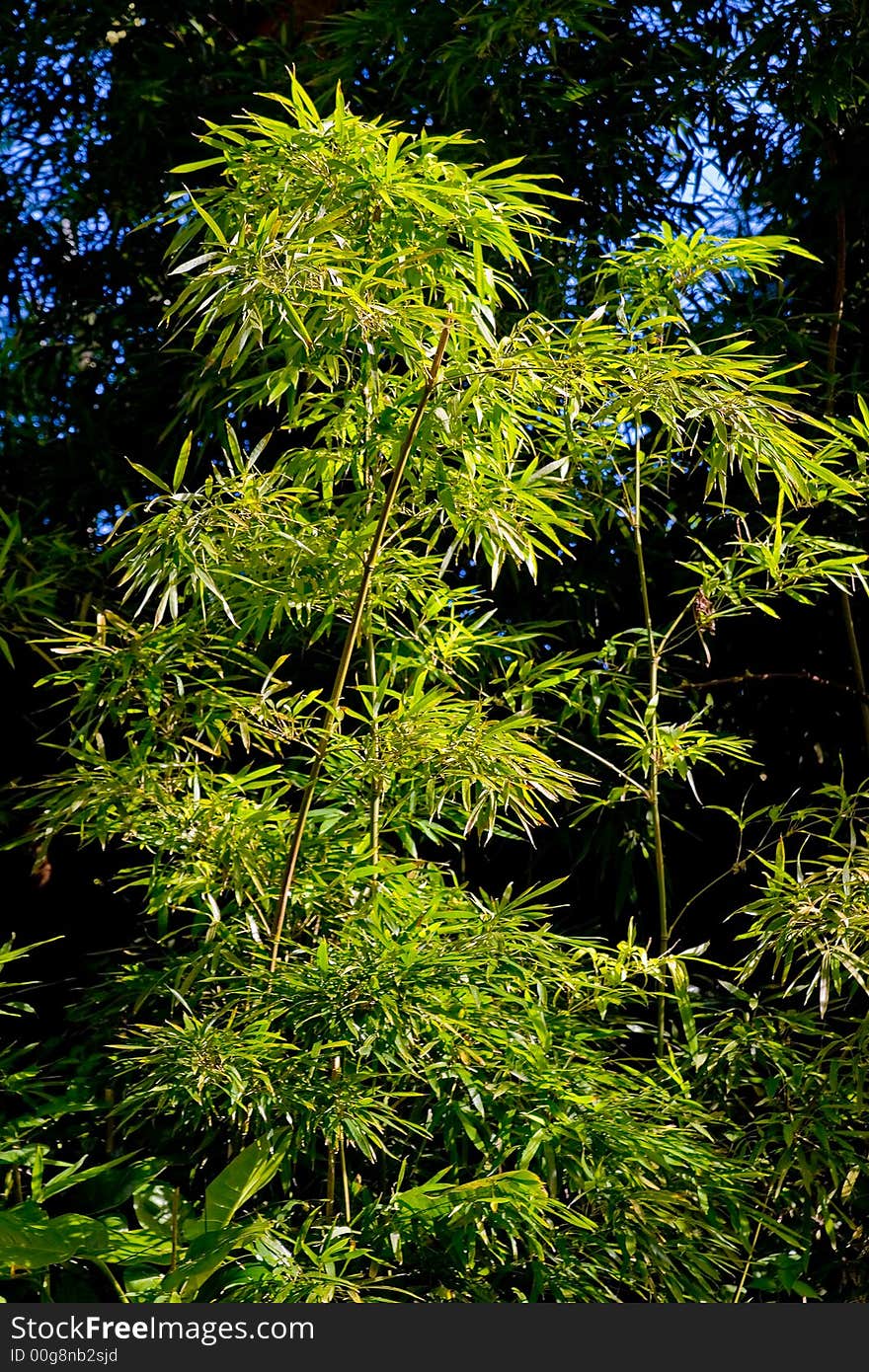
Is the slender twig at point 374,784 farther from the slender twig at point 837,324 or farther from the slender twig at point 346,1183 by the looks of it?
the slender twig at point 837,324

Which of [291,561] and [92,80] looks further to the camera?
[92,80]

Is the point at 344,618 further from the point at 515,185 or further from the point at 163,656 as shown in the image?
the point at 515,185

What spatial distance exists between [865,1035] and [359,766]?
2.85 feet

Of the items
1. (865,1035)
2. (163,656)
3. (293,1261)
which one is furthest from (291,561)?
(865,1035)

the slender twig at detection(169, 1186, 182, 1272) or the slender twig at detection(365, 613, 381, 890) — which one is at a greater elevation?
the slender twig at detection(365, 613, 381, 890)

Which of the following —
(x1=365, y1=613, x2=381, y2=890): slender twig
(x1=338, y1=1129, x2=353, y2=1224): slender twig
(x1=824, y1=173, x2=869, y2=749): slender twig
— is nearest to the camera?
(x1=338, y1=1129, x2=353, y2=1224): slender twig

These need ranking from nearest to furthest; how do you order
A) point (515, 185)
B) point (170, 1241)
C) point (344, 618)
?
point (515, 185), point (170, 1241), point (344, 618)

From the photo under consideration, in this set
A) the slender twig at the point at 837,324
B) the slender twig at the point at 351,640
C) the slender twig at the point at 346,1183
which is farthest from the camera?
the slender twig at the point at 837,324

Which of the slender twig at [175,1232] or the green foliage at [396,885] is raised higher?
the green foliage at [396,885]

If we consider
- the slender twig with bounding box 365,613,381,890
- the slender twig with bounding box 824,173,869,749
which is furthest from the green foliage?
the slender twig with bounding box 824,173,869,749

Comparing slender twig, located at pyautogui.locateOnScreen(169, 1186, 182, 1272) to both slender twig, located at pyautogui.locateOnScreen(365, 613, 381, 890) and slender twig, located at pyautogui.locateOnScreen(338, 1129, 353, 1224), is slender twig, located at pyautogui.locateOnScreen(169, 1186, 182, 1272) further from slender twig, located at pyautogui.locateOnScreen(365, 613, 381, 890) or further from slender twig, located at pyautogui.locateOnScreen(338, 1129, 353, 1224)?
slender twig, located at pyautogui.locateOnScreen(365, 613, 381, 890)

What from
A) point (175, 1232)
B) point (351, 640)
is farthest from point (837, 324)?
point (175, 1232)

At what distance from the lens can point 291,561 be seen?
205cm

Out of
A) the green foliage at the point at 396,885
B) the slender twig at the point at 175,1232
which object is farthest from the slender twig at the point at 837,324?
the slender twig at the point at 175,1232
